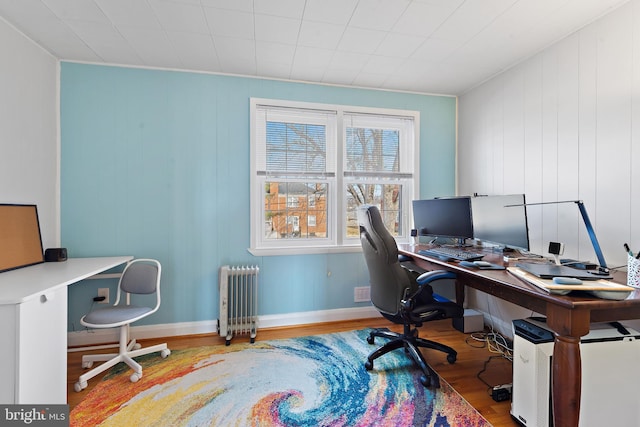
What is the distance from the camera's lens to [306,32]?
1985mm

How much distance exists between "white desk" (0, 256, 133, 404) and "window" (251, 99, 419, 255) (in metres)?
1.41

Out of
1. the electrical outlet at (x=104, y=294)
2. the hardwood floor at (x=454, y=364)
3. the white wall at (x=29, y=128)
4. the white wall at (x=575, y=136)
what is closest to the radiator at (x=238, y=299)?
the hardwood floor at (x=454, y=364)

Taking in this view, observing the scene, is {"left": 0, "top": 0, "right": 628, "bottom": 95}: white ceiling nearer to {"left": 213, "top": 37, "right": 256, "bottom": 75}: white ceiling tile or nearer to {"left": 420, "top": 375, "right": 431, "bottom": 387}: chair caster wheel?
{"left": 213, "top": 37, "right": 256, "bottom": 75}: white ceiling tile

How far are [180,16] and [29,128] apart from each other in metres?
1.43

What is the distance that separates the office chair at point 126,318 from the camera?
1.84 m

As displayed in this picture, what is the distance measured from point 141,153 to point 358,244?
225 centimetres

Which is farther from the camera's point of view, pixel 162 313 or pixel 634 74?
pixel 162 313

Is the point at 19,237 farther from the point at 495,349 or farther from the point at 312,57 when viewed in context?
the point at 495,349

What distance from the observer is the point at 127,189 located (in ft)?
8.02

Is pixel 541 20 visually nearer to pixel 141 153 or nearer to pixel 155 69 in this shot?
pixel 155 69

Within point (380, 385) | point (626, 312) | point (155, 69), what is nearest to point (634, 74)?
point (626, 312)

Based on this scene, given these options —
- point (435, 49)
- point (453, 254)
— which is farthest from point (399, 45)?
point (453, 254)

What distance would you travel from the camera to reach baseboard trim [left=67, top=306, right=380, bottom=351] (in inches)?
93.1

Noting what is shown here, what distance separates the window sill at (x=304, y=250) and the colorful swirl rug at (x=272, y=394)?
86 centimetres
